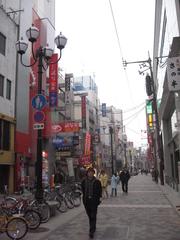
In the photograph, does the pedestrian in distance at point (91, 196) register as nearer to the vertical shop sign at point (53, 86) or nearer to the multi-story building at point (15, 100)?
the multi-story building at point (15, 100)

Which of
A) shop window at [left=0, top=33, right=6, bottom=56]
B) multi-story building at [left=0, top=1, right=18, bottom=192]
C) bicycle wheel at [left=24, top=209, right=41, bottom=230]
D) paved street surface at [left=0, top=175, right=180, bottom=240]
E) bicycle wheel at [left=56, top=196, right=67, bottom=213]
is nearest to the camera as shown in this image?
paved street surface at [left=0, top=175, right=180, bottom=240]

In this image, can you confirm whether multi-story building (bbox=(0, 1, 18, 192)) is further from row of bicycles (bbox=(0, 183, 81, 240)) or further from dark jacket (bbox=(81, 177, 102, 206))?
dark jacket (bbox=(81, 177, 102, 206))

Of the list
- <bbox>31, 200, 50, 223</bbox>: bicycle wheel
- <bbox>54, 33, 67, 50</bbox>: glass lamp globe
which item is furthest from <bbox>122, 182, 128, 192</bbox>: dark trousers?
<bbox>54, 33, 67, 50</bbox>: glass lamp globe

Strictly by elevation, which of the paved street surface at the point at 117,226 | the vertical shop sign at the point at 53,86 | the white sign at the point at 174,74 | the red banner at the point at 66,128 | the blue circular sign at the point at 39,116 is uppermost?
the vertical shop sign at the point at 53,86

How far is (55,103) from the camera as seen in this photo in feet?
105

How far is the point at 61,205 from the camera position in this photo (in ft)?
50.2

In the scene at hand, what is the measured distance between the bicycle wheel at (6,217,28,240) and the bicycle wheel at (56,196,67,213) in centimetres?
569

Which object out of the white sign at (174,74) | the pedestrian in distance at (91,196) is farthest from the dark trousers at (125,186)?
the pedestrian in distance at (91,196)

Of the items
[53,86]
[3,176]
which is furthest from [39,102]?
[53,86]

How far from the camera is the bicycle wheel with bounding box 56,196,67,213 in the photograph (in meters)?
14.9

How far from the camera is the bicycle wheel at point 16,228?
906cm

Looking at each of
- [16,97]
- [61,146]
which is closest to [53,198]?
[16,97]

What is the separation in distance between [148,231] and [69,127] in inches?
1036

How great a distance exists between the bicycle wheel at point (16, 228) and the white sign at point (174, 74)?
717 cm
